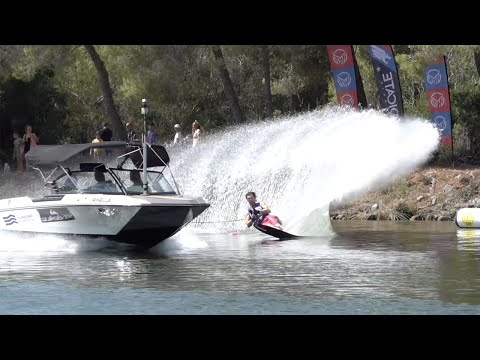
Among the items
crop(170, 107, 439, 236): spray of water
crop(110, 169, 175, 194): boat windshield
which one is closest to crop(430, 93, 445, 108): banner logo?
crop(170, 107, 439, 236): spray of water

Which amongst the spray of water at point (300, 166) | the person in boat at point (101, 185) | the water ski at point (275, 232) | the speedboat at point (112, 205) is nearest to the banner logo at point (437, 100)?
the spray of water at point (300, 166)

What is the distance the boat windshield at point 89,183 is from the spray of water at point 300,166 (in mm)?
5615

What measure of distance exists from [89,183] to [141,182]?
3.87 ft

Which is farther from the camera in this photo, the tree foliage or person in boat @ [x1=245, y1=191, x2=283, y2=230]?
the tree foliage

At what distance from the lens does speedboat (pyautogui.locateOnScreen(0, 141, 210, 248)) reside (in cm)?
2136

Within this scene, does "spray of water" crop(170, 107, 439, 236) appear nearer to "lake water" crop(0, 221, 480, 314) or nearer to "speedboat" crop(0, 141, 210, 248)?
"lake water" crop(0, 221, 480, 314)

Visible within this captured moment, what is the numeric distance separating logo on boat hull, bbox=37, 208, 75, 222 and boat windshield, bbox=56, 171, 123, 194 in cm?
46

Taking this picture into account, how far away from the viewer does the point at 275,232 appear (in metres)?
25.0

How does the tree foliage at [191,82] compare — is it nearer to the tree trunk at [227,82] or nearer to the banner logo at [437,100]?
the tree trunk at [227,82]

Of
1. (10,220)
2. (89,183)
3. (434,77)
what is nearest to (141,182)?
(89,183)

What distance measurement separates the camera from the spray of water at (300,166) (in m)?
27.5

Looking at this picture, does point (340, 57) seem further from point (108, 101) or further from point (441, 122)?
point (108, 101)

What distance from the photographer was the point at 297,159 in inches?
1097
